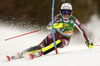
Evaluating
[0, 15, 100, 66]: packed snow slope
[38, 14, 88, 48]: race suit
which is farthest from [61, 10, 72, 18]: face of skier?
[0, 15, 100, 66]: packed snow slope

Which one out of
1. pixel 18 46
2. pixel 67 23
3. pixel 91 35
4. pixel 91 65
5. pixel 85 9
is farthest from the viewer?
pixel 85 9

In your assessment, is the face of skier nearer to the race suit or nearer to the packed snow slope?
the race suit

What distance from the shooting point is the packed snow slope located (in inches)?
69.0

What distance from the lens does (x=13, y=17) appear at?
669 cm

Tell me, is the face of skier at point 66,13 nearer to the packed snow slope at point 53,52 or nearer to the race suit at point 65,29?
the race suit at point 65,29

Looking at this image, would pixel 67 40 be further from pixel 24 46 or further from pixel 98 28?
pixel 98 28

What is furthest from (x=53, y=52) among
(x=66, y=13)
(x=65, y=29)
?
(x=66, y=13)

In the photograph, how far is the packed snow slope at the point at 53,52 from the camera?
1752mm

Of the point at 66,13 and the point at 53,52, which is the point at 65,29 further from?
the point at 53,52

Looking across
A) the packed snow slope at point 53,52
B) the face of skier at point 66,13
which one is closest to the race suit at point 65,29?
the face of skier at point 66,13

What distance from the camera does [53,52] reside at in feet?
10.0

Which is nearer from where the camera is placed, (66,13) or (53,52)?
(66,13)

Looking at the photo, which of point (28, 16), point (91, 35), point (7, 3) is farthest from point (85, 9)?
point (7, 3)

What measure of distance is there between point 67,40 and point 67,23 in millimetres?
258
